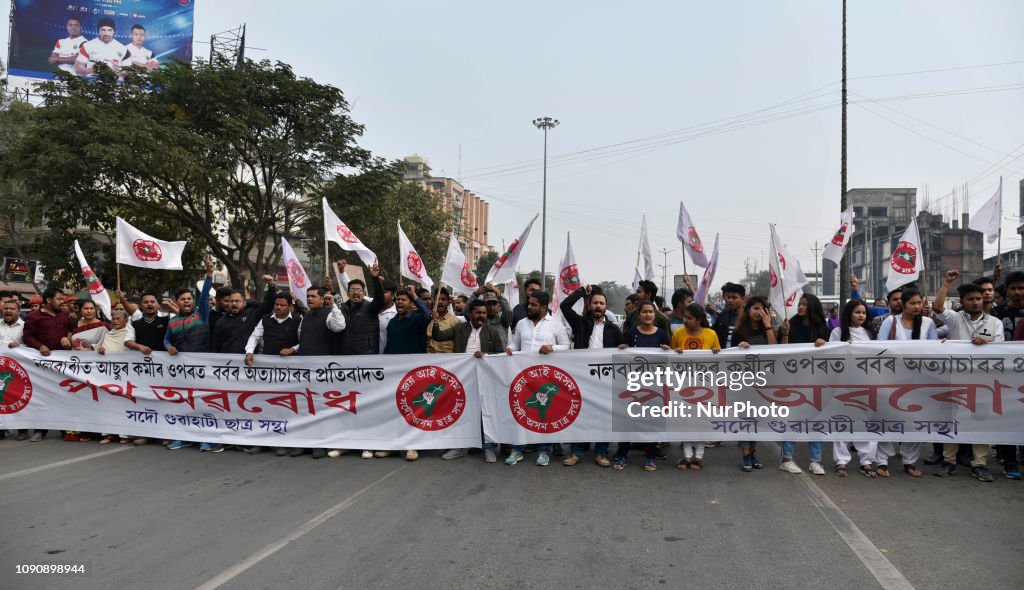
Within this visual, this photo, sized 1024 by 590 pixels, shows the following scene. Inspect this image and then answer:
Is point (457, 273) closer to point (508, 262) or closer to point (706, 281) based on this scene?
point (508, 262)

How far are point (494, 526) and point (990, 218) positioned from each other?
9.07m

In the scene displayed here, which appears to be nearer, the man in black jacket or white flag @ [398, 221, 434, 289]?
the man in black jacket

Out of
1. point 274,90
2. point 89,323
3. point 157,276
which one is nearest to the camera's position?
point 89,323

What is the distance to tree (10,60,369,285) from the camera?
16.4 meters

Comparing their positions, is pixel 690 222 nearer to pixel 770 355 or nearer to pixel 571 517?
pixel 770 355

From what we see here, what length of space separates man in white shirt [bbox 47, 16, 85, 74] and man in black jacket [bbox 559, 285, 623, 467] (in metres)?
39.4

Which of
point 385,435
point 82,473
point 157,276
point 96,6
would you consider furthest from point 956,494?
point 96,6

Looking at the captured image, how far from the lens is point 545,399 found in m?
6.81

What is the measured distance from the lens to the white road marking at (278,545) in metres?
3.85

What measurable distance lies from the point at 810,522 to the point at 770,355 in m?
2.06

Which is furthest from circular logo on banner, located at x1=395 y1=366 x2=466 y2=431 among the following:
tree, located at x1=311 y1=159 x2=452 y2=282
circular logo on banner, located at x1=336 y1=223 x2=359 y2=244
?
tree, located at x1=311 y1=159 x2=452 y2=282

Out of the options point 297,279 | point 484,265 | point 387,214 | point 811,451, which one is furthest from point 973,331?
point 484,265

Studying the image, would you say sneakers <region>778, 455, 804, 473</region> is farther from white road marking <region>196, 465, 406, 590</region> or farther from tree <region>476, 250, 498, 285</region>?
tree <region>476, 250, 498, 285</region>

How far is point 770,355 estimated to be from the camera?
259 inches
